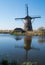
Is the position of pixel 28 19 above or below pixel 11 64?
above

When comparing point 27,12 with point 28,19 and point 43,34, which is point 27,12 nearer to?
point 28,19

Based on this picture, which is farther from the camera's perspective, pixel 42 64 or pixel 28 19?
pixel 28 19

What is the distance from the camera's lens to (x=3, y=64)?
17.0ft

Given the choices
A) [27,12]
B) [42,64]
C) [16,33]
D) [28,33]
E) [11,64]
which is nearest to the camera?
[11,64]

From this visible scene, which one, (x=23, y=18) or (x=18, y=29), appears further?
(x=18, y=29)

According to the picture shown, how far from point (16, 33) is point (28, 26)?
9.76 meters

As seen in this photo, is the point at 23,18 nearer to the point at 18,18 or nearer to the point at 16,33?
the point at 18,18

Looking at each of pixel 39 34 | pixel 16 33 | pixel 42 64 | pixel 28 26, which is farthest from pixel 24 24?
pixel 42 64

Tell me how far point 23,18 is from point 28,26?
2333 millimetres

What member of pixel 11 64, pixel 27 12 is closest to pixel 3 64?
pixel 11 64

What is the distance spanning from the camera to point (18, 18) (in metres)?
37.9

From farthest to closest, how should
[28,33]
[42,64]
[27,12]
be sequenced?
[28,33]
[27,12]
[42,64]

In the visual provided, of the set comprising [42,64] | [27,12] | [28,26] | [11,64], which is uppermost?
[27,12]

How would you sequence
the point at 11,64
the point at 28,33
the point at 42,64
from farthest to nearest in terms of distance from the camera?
the point at 28,33 < the point at 42,64 < the point at 11,64
